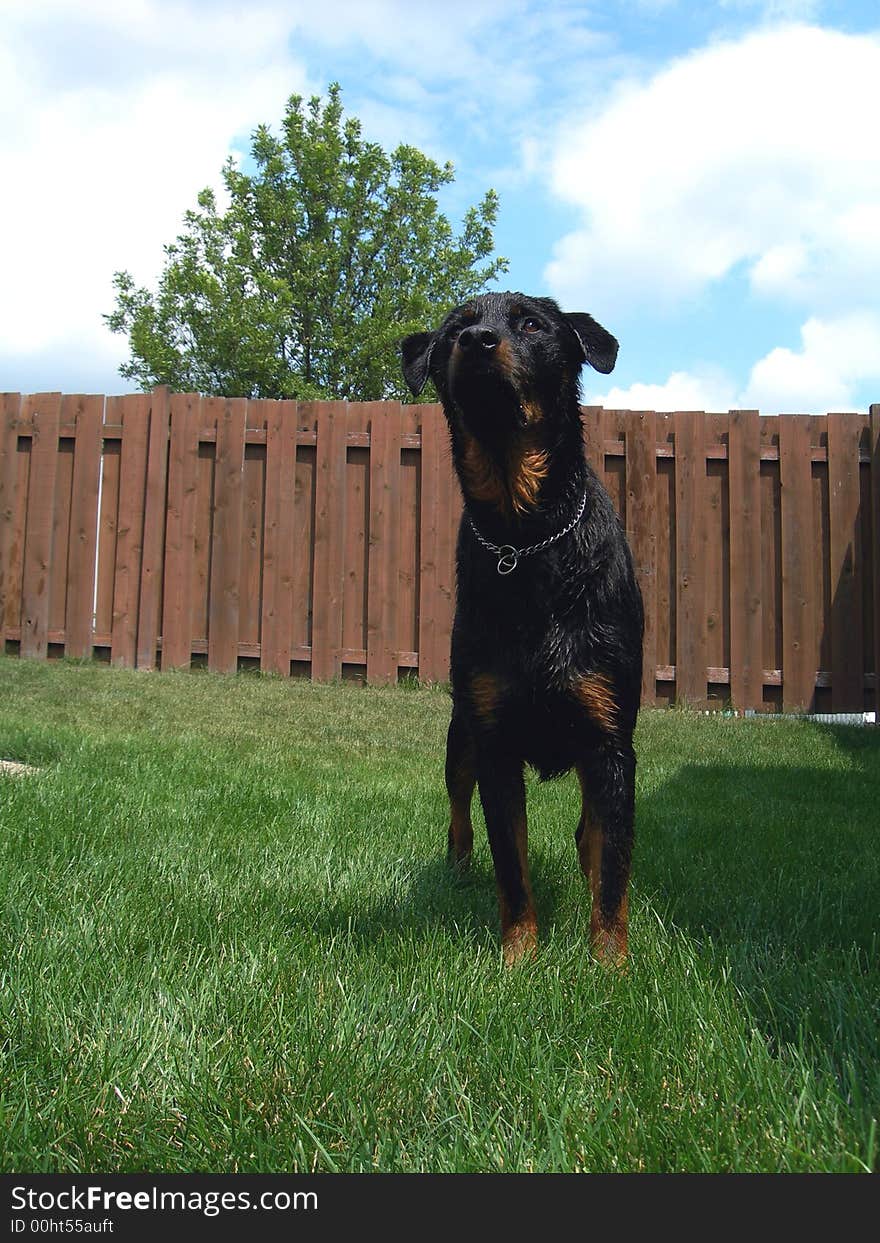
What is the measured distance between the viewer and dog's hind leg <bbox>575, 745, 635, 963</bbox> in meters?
2.46

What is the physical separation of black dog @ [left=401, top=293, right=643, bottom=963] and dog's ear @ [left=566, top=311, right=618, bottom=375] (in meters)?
0.14

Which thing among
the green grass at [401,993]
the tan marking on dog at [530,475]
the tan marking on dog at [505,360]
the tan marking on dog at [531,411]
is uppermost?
the tan marking on dog at [505,360]

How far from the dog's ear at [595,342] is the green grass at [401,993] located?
1.63m

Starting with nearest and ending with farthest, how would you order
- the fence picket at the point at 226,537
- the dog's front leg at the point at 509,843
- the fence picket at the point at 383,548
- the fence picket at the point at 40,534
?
the dog's front leg at the point at 509,843, the fence picket at the point at 383,548, the fence picket at the point at 226,537, the fence picket at the point at 40,534

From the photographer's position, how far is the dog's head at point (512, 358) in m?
2.59

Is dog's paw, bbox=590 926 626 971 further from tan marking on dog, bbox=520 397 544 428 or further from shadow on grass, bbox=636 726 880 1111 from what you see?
tan marking on dog, bbox=520 397 544 428

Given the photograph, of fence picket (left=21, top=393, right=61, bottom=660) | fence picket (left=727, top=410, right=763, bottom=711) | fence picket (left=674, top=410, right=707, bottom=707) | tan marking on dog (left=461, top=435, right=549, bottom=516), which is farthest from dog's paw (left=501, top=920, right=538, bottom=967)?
fence picket (left=21, top=393, right=61, bottom=660)

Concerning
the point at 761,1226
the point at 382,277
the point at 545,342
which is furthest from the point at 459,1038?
the point at 382,277

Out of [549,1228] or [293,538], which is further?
[293,538]

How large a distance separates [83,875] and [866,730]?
612 centimetres

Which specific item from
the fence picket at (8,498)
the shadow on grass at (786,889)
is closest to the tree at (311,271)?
the fence picket at (8,498)

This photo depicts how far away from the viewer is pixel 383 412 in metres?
8.72

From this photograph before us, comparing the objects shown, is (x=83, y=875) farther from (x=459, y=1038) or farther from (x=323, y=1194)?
(x=323, y=1194)

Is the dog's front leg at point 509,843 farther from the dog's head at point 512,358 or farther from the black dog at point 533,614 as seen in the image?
the dog's head at point 512,358
